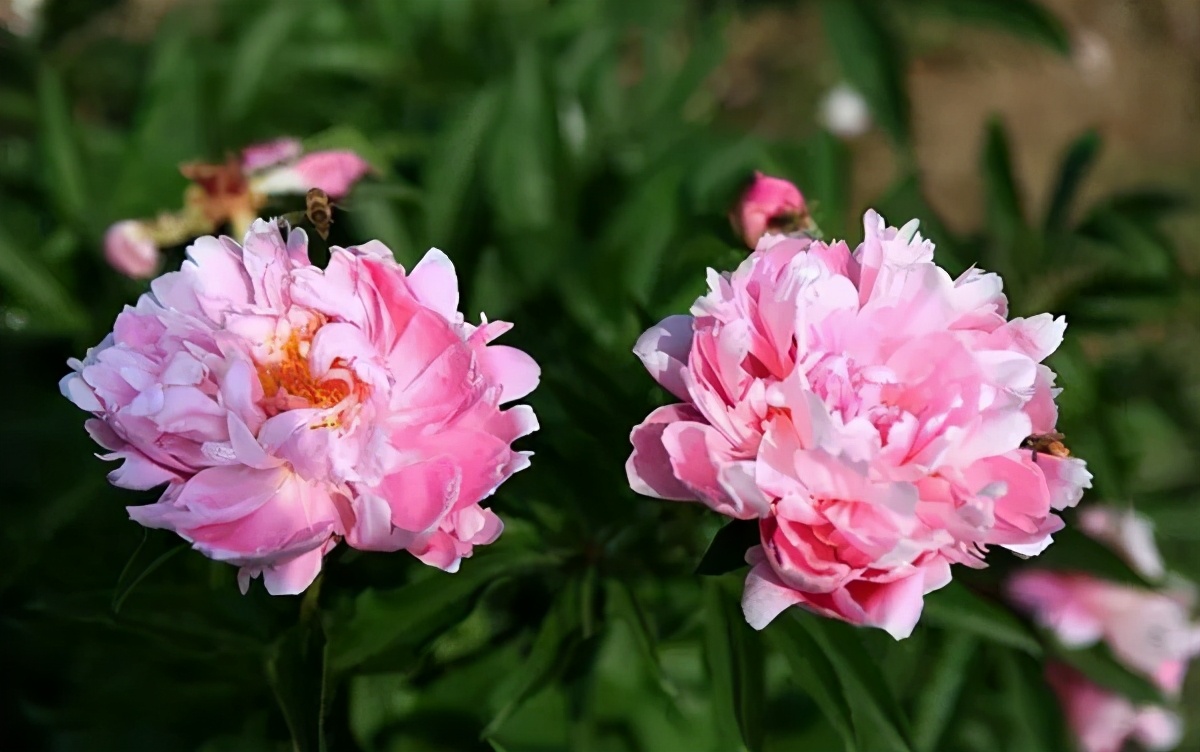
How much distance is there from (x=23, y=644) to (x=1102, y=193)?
253 centimetres

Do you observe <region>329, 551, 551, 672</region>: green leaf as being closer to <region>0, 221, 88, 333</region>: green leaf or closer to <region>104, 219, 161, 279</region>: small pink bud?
<region>104, 219, 161, 279</region>: small pink bud

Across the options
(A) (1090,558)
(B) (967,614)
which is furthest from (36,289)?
(A) (1090,558)

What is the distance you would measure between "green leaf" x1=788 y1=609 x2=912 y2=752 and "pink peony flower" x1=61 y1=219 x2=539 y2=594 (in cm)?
31

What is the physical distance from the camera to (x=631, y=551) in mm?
835

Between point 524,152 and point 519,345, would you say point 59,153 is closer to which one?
point 524,152

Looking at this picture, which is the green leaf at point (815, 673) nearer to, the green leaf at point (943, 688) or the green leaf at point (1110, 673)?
the green leaf at point (943, 688)

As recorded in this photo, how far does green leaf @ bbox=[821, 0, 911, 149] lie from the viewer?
4.42 feet

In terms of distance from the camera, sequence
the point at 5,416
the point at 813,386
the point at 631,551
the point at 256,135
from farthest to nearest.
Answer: the point at 256,135 < the point at 5,416 < the point at 631,551 < the point at 813,386

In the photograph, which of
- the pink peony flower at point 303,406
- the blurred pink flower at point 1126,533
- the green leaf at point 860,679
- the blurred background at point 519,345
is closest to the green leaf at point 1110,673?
the blurred background at point 519,345

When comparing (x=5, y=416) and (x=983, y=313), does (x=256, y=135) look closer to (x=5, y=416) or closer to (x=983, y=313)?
(x=5, y=416)

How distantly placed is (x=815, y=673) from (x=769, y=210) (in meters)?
0.36

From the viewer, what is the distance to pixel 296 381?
0.57m

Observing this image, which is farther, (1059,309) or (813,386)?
(1059,309)

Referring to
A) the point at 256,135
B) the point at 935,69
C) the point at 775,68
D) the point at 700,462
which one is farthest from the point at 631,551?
the point at 935,69
